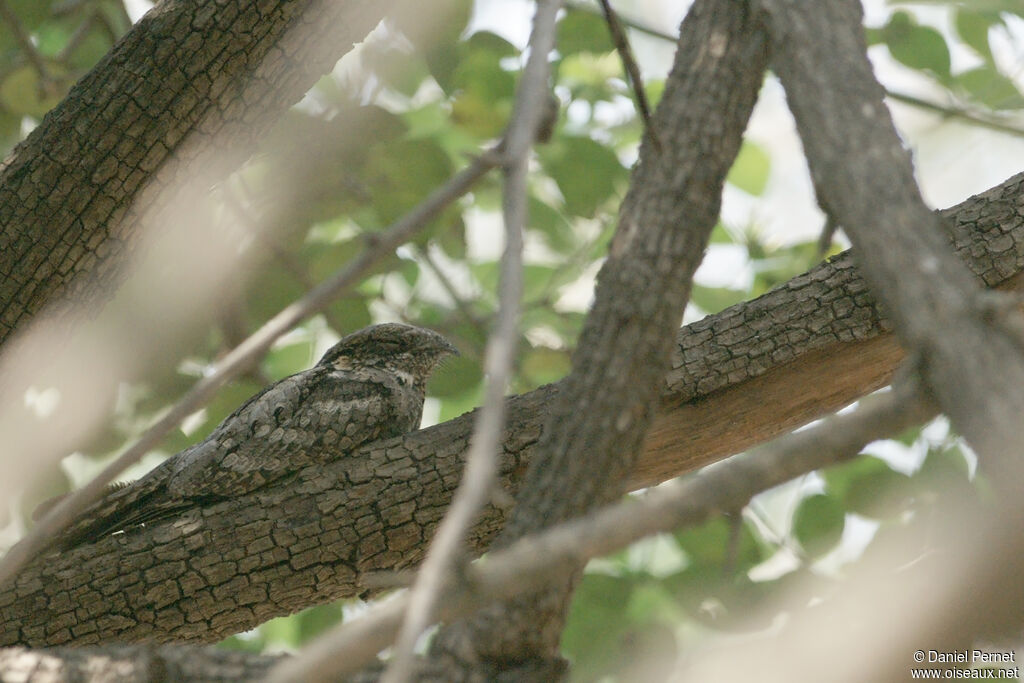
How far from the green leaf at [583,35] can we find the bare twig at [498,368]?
8.54 feet

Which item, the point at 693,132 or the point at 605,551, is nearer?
the point at 605,551

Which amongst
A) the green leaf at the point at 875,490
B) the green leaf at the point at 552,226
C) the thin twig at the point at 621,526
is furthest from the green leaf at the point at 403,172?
the thin twig at the point at 621,526

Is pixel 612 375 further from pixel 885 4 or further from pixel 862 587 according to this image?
pixel 885 4

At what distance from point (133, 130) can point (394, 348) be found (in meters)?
1.36

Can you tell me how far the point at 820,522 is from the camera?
3822 mm

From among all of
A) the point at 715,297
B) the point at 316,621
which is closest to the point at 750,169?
the point at 715,297

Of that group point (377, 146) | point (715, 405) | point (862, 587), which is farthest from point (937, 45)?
point (862, 587)

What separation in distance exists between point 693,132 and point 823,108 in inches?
14.8

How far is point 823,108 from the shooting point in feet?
5.82

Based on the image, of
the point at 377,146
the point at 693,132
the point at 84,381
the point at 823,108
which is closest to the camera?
the point at 823,108

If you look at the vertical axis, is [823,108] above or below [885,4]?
below

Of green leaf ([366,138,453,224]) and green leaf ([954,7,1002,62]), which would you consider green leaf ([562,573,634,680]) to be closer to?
green leaf ([366,138,453,224])

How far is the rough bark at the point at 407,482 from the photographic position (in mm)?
2898

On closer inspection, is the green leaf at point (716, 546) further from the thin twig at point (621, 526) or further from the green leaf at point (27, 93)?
the green leaf at point (27, 93)
